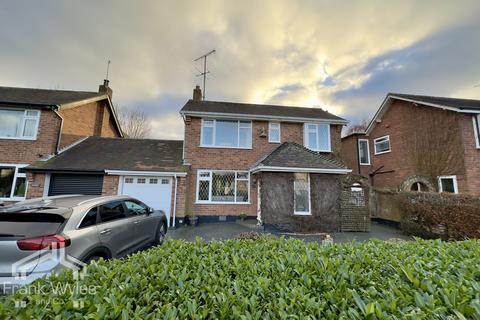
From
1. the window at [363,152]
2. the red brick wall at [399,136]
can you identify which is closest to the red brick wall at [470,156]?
the red brick wall at [399,136]

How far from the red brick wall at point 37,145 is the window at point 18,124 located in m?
0.28

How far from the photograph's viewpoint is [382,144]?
51.0 feet

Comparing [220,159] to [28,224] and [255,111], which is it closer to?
[255,111]

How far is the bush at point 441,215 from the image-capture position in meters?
7.39

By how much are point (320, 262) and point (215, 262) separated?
124 centimetres

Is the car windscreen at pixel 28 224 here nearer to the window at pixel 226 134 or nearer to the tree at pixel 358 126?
the window at pixel 226 134

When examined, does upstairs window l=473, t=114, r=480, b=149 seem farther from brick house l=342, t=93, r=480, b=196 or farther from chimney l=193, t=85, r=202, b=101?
chimney l=193, t=85, r=202, b=101

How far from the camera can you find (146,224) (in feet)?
19.2

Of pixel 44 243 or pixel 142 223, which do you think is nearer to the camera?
pixel 44 243

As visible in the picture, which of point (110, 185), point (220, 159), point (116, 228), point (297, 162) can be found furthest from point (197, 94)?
point (116, 228)

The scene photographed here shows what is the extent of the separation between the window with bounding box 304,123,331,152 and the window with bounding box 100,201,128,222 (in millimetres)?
10464

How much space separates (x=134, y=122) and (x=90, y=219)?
25.0 metres

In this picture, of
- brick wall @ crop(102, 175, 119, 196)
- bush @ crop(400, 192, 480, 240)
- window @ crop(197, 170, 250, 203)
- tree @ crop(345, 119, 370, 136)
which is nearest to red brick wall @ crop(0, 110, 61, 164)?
brick wall @ crop(102, 175, 119, 196)

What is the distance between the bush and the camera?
7.39m
